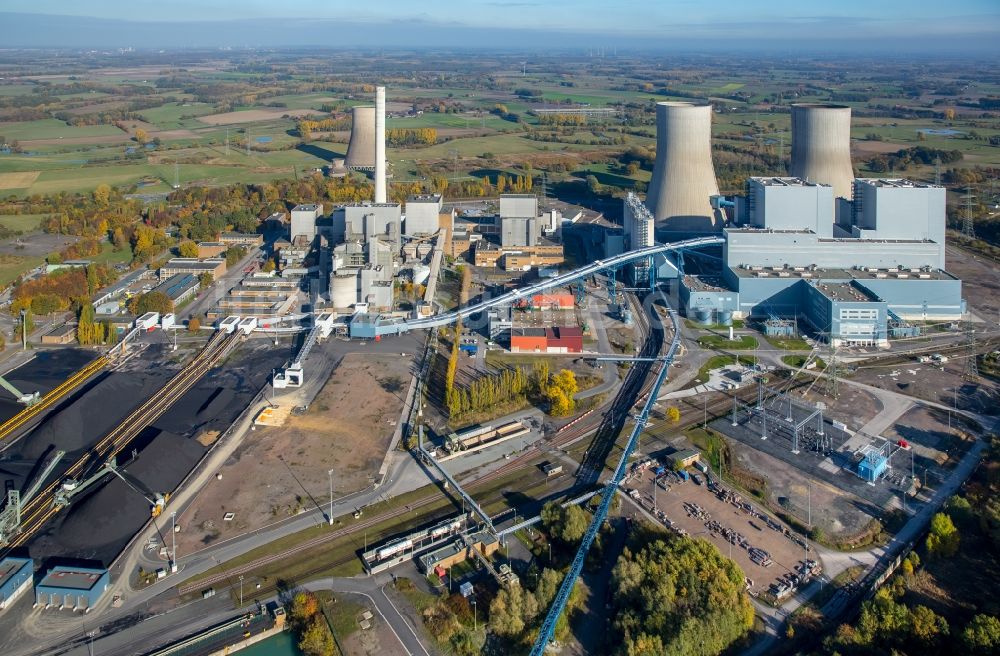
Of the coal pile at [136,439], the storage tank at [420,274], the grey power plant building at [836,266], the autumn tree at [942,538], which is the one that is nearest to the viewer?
the autumn tree at [942,538]

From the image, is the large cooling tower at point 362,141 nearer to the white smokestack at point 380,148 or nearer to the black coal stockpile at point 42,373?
the white smokestack at point 380,148

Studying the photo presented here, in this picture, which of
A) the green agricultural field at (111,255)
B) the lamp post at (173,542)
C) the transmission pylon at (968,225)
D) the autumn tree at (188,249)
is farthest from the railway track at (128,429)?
the transmission pylon at (968,225)

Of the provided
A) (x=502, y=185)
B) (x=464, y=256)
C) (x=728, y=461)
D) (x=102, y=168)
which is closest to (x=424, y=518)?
(x=728, y=461)

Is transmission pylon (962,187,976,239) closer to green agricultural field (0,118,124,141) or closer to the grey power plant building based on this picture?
the grey power plant building

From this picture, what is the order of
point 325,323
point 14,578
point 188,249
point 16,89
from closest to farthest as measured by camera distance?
1. point 14,578
2. point 325,323
3. point 188,249
4. point 16,89

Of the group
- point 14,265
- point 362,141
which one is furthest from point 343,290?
point 362,141

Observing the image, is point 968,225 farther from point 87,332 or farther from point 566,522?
point 87,332
